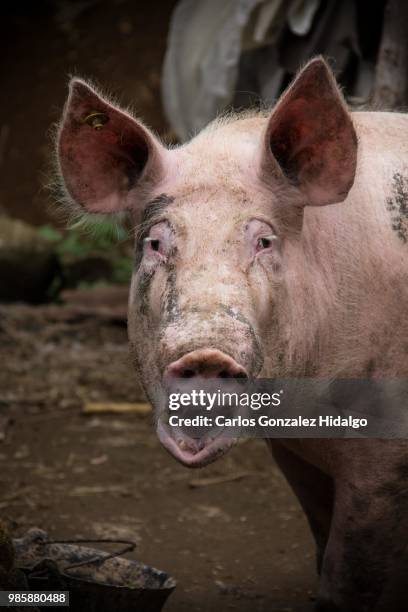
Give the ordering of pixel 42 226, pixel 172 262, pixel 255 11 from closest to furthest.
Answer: pixel 172 262 < pixel 255 11 < pixel 42 226

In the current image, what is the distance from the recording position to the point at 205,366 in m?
3.01

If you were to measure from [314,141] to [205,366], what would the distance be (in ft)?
3.63

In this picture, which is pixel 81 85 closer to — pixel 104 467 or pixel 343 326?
pixel 343 326

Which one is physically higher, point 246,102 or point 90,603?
point 246,102

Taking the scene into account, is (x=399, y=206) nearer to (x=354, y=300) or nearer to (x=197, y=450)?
(x=354, y=300)

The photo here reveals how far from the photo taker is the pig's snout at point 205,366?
2986 millimetres

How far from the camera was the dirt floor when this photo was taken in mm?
4930

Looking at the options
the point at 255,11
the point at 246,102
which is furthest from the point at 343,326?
the point at 246,102

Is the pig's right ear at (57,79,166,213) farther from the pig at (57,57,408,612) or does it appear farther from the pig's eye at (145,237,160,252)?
the pig's eye at (145,237,160,252)

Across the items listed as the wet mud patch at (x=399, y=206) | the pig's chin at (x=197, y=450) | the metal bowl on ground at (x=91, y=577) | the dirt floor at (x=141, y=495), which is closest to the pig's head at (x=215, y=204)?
the pig's chin at (x=197, y=450)

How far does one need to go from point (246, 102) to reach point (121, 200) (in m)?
4.07

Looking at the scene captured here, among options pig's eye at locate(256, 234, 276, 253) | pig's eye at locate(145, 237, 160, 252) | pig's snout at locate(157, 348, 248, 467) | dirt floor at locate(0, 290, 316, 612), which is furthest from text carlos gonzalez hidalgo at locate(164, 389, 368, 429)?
dirt floor at locate(0, 290, 316, 612)

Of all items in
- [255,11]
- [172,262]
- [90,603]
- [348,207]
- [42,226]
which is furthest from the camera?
[42,226]

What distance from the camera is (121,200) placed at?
3.97m
